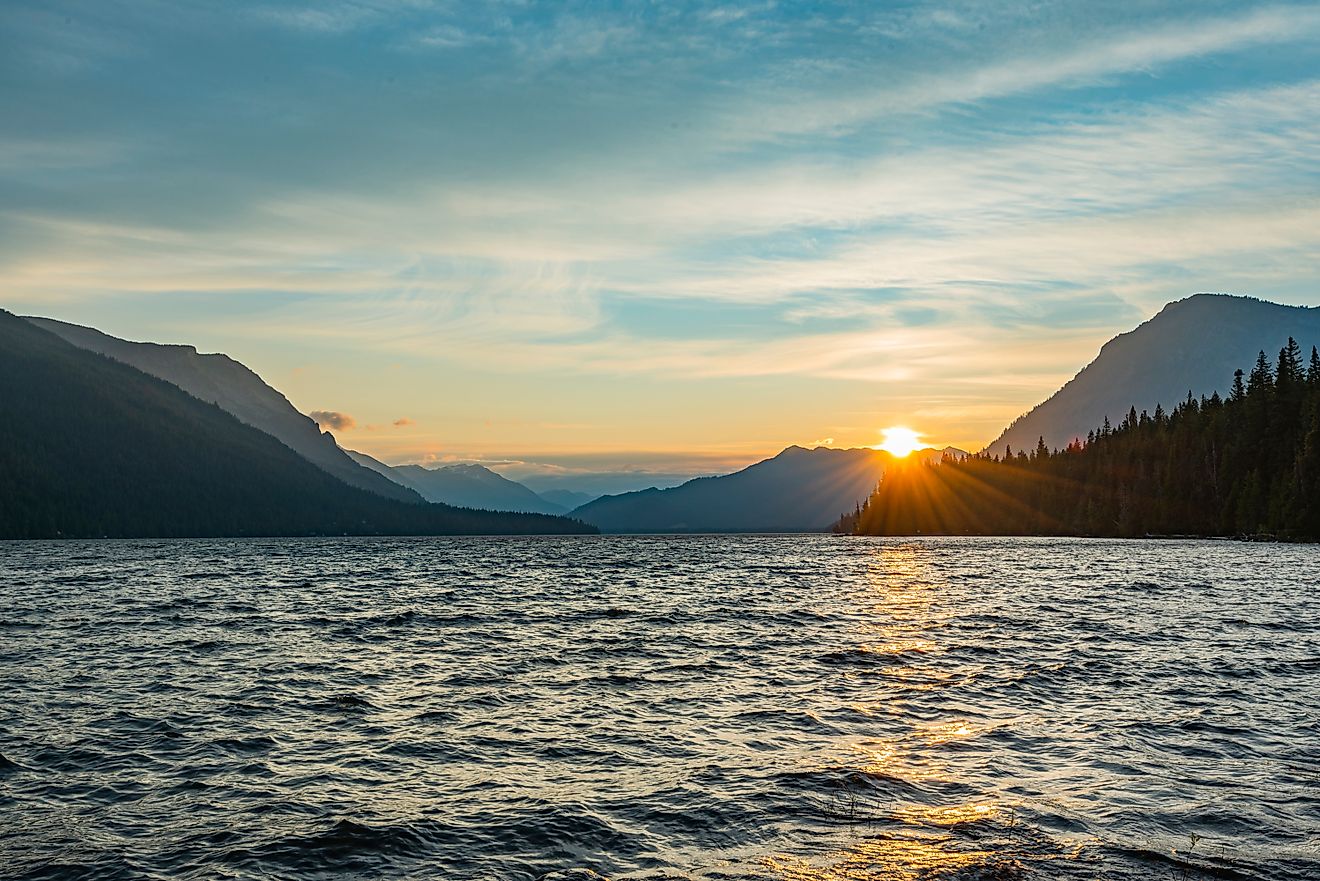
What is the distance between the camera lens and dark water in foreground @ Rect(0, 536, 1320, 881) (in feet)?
59.6

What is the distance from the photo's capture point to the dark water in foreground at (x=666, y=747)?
18172mm

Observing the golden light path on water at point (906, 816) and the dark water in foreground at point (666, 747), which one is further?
the dark water in foreground at point (666, 747)

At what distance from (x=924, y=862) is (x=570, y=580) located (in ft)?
286

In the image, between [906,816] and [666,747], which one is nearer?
[906,816]

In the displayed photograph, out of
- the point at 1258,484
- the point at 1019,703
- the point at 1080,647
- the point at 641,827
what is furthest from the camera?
the point at 1258,484

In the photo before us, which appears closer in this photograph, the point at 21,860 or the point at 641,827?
the point at 21,860

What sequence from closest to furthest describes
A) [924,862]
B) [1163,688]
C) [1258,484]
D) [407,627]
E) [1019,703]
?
[924,862] < [1019,703] < [1163,688] < [407,627] < [1258,484]

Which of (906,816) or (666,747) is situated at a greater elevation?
(906,816)

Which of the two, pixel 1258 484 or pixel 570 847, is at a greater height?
pixel 1258 484

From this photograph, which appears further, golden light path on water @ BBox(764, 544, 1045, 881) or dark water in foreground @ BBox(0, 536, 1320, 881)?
dark water in foreground @ BBox(0, 536, 1320, 881)

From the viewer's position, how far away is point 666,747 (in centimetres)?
2633

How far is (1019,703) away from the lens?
31.9 m

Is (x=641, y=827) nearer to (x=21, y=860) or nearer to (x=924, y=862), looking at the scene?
(x=924, y=862)

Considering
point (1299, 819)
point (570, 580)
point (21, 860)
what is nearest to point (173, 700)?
point (21, 860)
